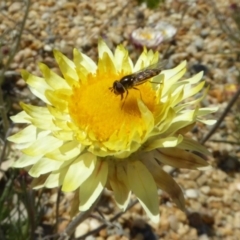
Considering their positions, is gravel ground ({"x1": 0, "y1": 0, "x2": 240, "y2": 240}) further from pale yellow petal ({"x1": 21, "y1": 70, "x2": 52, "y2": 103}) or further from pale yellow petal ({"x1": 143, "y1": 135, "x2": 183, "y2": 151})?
pale yellow petal ({"x1": 143, "y1": 135, "x2": 183, "y2": 151})

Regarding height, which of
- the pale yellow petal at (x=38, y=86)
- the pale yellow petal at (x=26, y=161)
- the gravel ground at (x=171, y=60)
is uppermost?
the pale yellow petal at (x=38, y=86)

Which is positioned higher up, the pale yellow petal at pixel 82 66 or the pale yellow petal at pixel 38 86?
the pale yellow petal at pixel 38 86

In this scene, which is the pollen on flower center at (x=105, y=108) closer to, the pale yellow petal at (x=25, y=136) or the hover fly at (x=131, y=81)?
the hover fly at (x=131, y=81)

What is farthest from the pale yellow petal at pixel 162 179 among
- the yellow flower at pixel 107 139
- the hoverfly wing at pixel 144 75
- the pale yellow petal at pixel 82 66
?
the pale yellow petal at pixel 82 66

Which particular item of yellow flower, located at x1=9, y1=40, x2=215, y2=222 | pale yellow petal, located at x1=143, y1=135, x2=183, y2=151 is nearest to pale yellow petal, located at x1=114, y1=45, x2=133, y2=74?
yellow flower, located at x1=9, y1=40, x2=215, y2=222

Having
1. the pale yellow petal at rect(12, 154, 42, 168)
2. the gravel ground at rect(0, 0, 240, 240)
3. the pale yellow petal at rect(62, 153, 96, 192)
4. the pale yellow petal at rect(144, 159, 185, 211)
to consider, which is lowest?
the gravel ground at rect(0, 0, 240, 240)

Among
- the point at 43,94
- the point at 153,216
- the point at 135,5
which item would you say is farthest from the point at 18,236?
the point at 135,5

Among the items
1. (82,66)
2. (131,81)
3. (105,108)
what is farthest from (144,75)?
(82,66)
